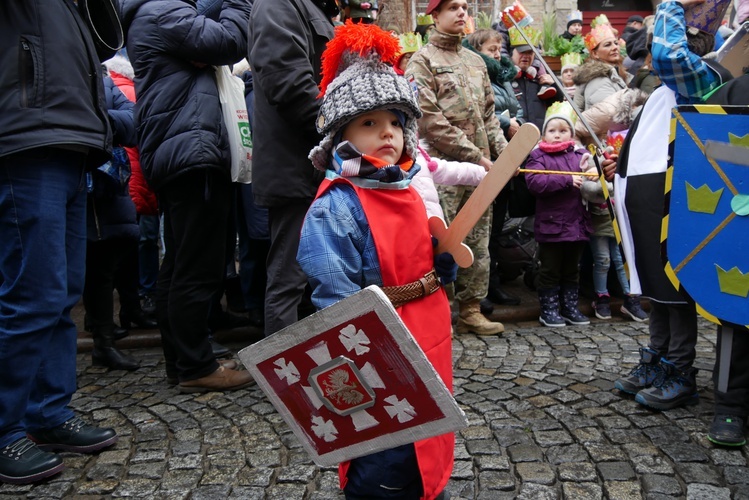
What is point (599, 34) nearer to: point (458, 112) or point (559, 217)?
point (559, 217)

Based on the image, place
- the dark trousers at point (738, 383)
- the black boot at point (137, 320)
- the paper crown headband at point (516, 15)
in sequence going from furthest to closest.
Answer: the black boot at point (137, 320) < the paper crown headband at point (516, 15) < the dark trousers at point (738, 383)

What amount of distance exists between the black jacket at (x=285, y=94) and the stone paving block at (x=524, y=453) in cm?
148

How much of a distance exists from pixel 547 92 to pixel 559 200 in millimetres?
1580

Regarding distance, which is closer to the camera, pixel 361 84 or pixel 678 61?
pixel 361 84

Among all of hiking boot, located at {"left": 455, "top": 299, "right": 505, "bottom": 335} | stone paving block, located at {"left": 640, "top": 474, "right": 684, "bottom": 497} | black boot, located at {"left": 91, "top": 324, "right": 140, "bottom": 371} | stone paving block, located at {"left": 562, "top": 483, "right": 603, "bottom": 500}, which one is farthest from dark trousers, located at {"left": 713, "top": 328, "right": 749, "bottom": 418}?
black boot, located at {"left": 91, "top": 324, "right": 140, "bottom": 371}

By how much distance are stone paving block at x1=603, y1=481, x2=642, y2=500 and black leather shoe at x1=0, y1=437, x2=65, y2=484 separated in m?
2.15

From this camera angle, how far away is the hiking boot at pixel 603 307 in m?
5.20

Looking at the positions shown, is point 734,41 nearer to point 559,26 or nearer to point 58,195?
point 58,195

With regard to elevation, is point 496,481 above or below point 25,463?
below

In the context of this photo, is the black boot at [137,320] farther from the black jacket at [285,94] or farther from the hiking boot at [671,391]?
the hiking boot at [671,391]

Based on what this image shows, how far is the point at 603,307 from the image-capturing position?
17.1 ft

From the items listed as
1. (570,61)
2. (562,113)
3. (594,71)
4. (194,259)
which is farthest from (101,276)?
(570,61)

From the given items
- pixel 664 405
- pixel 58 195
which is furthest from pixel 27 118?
pixel 664 405

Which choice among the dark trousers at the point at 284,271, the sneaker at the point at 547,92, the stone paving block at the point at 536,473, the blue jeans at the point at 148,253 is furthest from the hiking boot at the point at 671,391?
the blue jeans at the point at 148,253
